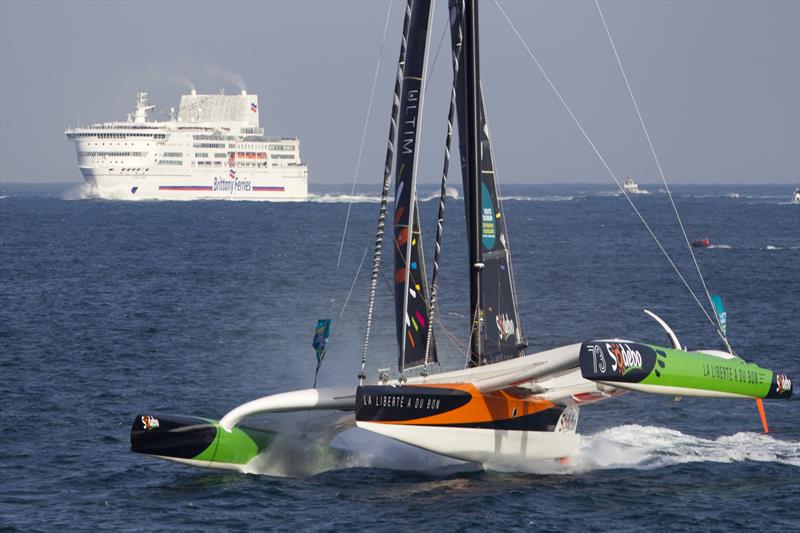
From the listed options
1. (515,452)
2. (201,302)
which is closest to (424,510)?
(515,452)

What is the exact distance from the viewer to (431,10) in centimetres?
2098

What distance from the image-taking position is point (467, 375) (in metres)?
20.8

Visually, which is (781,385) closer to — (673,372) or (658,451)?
(673,372)

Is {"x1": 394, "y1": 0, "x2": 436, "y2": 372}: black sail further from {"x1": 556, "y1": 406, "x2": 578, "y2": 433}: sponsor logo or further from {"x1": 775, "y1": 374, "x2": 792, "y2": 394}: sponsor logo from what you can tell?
{"x1": 775, "y1": 374, "x2": 792, "y2": 394}: sponsor logo

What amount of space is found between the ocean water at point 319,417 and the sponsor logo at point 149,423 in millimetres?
928

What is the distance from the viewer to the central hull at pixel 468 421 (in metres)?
19.4

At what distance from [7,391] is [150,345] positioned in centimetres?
850

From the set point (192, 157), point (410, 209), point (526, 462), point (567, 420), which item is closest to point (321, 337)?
point (410, 209)

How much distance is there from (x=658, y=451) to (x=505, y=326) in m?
3.70

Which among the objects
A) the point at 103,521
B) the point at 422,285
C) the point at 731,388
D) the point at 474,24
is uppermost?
the point at 474,24

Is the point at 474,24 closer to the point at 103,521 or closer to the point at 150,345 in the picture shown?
the point at 103,521

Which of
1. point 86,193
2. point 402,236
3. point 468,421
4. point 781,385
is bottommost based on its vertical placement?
point 468,421

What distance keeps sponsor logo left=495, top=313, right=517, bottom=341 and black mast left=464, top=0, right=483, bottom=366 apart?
40.3 inches

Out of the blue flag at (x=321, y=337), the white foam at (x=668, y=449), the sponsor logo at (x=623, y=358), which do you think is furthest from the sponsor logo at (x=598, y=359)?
the blue flag at (x=321, y=337)
